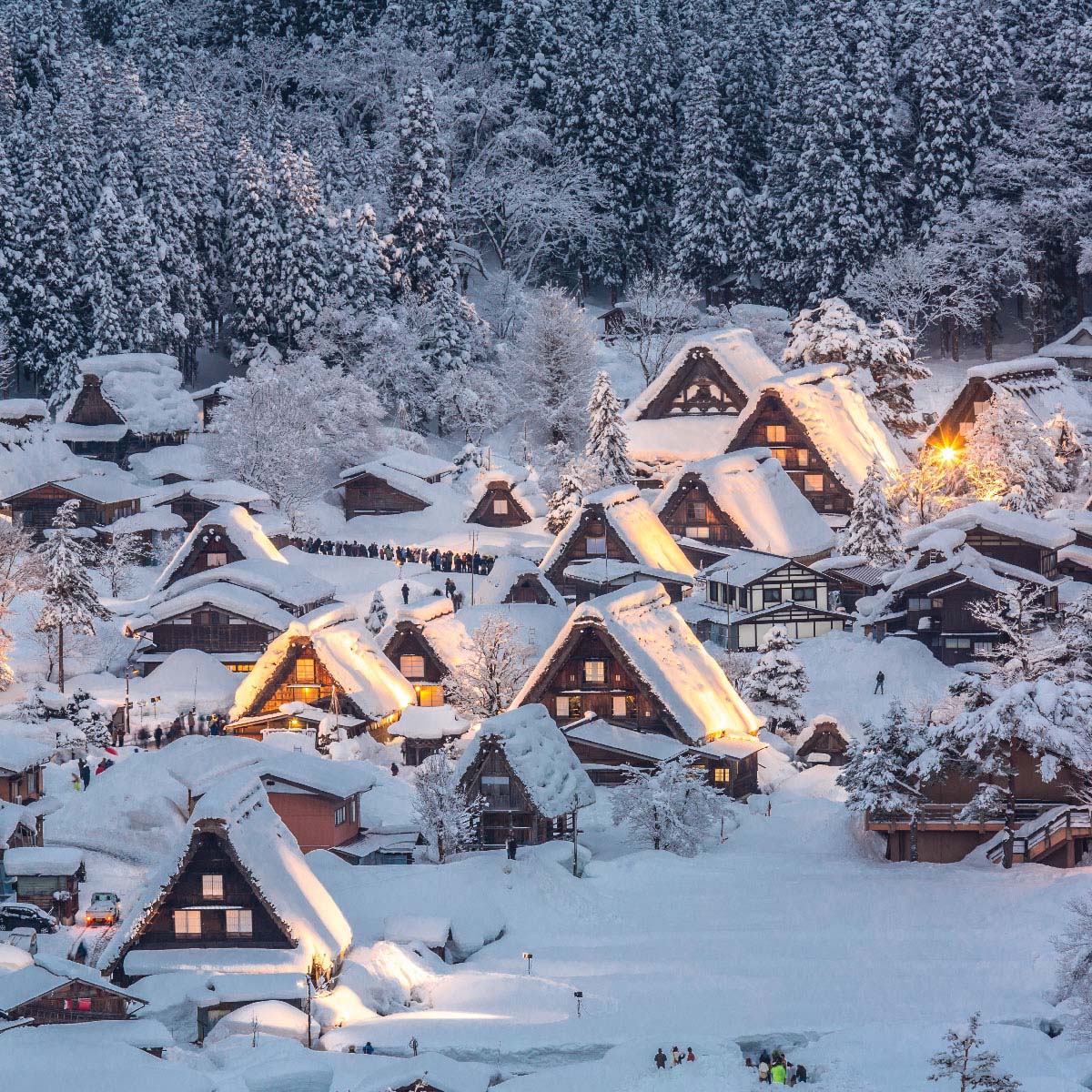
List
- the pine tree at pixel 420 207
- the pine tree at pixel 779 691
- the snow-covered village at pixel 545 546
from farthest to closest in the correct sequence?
the pine tree at pixel 420 207 → the pine tree at pixel 779 691 → the snow-covered village at pixel 545 546

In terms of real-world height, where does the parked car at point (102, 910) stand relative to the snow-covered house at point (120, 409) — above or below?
below

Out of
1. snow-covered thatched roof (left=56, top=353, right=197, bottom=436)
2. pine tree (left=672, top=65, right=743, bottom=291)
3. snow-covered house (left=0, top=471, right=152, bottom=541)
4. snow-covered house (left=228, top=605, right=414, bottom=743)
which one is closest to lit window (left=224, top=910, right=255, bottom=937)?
snow-covered house (left=228, top=605, right=414, bottom=743)

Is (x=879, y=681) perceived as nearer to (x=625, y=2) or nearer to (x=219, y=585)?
(x=219, y=585)

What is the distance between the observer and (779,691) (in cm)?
6153

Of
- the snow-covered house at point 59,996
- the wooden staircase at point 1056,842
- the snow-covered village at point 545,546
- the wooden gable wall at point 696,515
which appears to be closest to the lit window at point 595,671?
the snow-covered village at point 545,546

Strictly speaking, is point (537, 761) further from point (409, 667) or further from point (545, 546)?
point (545, 546)

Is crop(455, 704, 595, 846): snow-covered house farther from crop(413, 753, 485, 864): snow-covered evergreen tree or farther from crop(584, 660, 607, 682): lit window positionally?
crop(584, 660, 607, 682): lit window

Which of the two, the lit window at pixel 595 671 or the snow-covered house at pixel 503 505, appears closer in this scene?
the lit window at pixel 595 671

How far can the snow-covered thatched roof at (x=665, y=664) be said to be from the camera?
189 feet

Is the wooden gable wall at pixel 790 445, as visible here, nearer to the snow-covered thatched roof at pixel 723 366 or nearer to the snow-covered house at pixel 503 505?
the snow-covered thatched roof at pixel 723 366

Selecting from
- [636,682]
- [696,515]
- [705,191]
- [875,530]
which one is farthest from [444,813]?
[705,191]

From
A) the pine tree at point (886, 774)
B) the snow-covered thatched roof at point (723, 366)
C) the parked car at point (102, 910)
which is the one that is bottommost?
the parked car at point (102, 910)

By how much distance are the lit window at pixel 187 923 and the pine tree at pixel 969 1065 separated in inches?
559

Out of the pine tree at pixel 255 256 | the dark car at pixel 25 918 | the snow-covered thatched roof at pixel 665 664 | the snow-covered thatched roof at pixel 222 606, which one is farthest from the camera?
the pine tree at pixel 255 256
